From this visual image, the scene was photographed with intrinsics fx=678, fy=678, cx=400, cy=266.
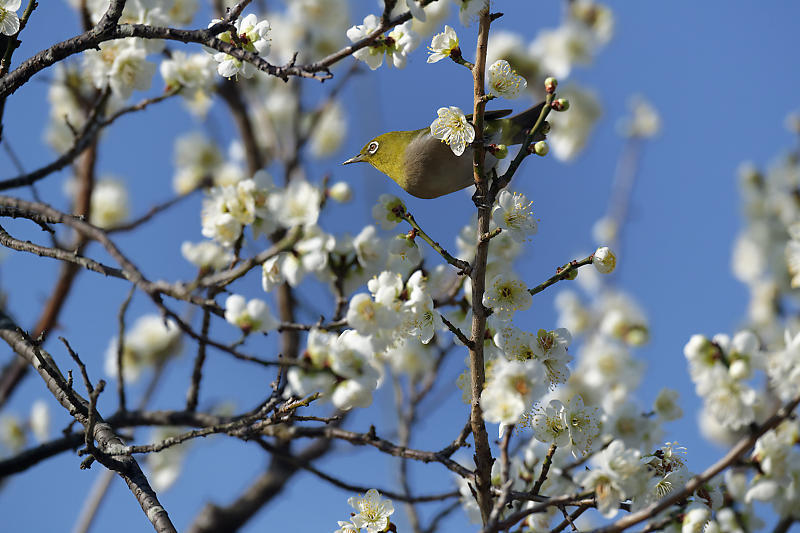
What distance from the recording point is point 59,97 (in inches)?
227

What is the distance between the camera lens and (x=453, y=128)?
6.45 ft

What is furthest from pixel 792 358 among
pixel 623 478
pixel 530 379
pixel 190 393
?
A: pixel 190 393

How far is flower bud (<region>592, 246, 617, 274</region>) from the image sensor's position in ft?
6.56

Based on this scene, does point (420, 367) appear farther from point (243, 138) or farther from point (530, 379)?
point (530, 379)

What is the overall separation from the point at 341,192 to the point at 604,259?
1289 millimetres

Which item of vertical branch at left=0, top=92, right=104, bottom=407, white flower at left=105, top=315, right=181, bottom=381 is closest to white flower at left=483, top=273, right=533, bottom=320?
vertical branch at left=0, top=92, right=104, bottom=407

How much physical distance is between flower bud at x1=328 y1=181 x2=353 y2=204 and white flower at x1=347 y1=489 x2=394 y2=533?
1.28 metres

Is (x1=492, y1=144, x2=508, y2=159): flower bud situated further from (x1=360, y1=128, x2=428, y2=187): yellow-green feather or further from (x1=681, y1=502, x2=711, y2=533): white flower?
(x1=681, y1=502, x2=711, y2=533): white flower

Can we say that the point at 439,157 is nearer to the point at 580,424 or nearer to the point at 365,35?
the point at 365,35

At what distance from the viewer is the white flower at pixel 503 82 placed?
1.93 m

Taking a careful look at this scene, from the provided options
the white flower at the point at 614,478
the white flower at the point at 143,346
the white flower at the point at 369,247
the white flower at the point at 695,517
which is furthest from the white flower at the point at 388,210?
the white flower at the point at 143,346

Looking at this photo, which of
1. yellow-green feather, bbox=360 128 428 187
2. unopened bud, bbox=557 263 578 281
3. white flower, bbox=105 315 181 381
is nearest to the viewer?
unopened bud, bbox=557 263 578 281

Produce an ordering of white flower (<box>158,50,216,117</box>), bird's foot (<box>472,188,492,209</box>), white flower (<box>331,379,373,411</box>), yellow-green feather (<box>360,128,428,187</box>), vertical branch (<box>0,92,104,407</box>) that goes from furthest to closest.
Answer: vertical branch (<box>0,92,104,407</box>), white flower (<box>158,50,216,117</box>), yellow-green feather (<box>360,128,428,187</box>), bird's foot (<box>472,188,492,209</box>), white flower (<box>331,379,373,411</box>)

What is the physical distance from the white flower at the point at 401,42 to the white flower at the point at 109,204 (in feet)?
16.4
